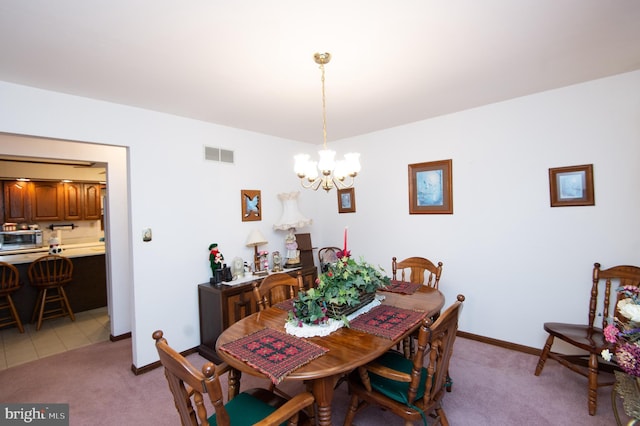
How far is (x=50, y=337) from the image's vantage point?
3.53 meters

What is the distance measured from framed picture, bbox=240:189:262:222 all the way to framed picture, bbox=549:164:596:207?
10.0 ft

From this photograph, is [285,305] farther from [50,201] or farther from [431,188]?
[50,201]

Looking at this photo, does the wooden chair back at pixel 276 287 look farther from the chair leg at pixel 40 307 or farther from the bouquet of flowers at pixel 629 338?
the chair leg at pixel 40 307

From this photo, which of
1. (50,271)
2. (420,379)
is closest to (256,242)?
(420,379)

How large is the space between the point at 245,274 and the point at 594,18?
11.3 feet

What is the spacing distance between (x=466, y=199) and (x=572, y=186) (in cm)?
87

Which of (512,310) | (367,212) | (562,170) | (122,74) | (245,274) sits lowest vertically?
(512,310)

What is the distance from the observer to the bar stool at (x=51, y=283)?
3.77 m

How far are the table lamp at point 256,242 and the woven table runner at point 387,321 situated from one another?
5.98 feet

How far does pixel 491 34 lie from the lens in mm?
1752

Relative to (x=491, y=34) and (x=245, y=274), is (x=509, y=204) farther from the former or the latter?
(x=245, y=274)

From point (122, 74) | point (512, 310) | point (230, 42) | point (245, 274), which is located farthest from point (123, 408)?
point (512, 310)

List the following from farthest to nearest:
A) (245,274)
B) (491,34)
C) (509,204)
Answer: (245,274)
(509,204)
(491,34)

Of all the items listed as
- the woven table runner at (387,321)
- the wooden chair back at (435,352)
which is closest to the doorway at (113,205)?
the woven table runner at (387,321)
